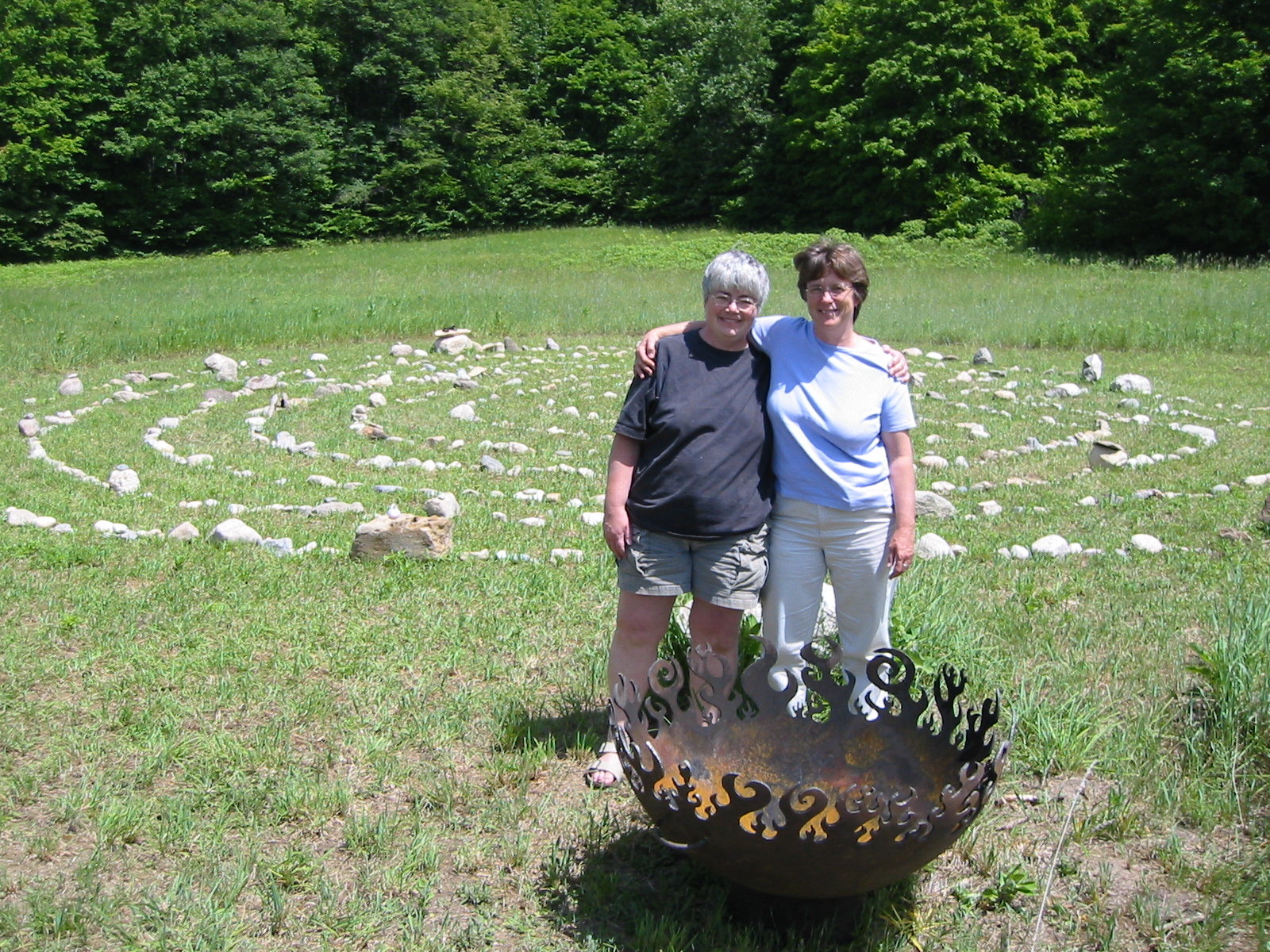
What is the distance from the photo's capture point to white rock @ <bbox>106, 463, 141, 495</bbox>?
23.5ft

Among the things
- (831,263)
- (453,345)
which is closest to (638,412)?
(831,263)

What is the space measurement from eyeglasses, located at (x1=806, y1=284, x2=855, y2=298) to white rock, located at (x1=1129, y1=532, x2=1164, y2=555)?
3.68m

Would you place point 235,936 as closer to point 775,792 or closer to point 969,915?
point 775,792

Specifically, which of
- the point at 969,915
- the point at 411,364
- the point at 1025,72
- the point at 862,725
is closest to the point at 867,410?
the point at 862,725

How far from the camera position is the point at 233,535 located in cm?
A: 597

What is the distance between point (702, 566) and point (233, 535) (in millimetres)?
3406

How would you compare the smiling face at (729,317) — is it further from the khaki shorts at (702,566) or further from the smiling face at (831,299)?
the khaki shorts at (702,566)

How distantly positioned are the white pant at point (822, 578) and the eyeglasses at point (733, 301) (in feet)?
1.97

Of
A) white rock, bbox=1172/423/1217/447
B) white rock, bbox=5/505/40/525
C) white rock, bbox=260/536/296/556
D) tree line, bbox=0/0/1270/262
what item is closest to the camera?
white rock, bbox=260/536/296/556

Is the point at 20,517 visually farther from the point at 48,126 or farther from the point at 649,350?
the point at 48,126

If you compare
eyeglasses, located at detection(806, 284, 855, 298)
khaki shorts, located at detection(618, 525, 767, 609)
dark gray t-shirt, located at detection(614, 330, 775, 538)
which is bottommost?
khaki shorts, located at detection(618, 525, 767, 609)

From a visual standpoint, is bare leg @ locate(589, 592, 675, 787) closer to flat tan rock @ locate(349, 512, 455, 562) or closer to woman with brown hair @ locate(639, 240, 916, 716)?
woman with brown hair @ locate(639, 240, 916, 716)

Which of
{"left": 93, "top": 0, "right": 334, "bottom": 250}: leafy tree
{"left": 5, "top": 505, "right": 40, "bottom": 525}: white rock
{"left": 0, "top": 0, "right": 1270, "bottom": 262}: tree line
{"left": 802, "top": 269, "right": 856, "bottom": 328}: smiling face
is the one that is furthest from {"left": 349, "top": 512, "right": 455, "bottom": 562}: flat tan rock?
{"left": 93, "top": 0, "right": 334, "bottom": 250}: leafy tree

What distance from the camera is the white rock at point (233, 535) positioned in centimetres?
597
